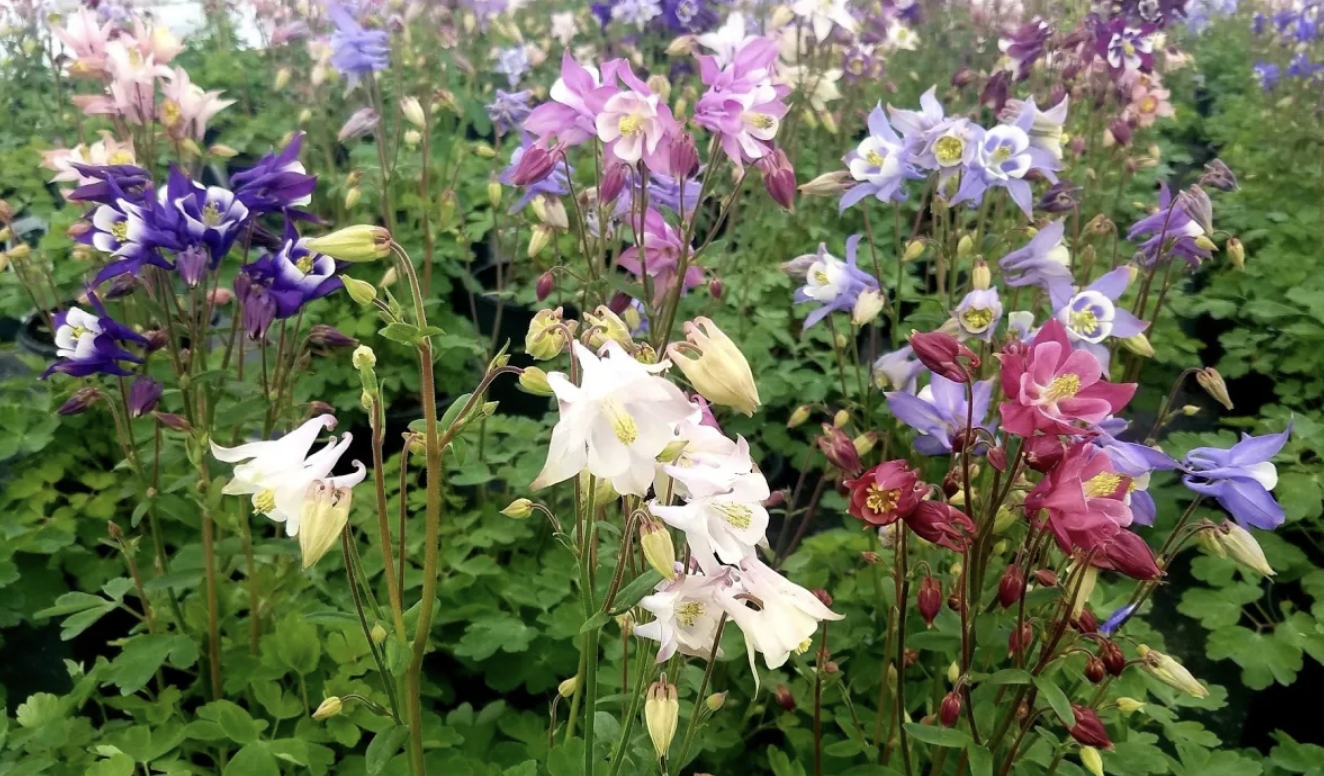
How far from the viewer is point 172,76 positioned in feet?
5.65

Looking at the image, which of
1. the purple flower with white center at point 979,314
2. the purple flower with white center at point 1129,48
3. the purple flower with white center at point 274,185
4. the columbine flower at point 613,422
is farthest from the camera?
the purple flower with white center at point 1129,48

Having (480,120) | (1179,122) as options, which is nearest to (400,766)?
(480,120)

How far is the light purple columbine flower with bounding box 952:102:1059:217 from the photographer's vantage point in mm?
1470

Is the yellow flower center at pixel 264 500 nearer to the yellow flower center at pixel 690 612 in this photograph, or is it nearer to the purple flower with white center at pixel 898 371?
the yellow flower center at pixel 690 612

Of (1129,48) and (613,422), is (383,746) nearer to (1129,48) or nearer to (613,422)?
(613,422)

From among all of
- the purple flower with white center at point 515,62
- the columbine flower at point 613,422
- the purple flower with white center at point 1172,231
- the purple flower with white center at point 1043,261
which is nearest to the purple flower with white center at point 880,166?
the purple flower with white center at point 1043,261

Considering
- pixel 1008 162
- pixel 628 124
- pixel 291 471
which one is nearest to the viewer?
pixel 291 471

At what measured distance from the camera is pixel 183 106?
1.72m

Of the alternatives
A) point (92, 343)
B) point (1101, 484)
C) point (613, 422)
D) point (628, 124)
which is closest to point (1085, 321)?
point (1101, 484)

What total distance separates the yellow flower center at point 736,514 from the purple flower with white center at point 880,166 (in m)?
0.92

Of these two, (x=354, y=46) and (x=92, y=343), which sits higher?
(x=354, y=46)

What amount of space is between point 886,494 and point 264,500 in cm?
62

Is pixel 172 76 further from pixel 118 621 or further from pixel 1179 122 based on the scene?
pixel 1179 122

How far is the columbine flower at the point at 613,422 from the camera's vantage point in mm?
680
